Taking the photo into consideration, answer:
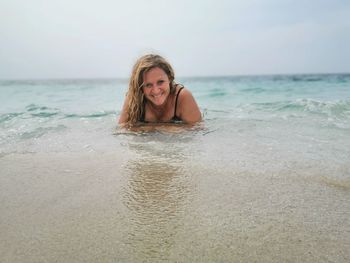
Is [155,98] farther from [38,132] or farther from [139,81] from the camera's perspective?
[38,132]

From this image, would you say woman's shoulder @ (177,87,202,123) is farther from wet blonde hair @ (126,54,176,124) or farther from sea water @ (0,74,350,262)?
sea water @ (0,74,350,262)

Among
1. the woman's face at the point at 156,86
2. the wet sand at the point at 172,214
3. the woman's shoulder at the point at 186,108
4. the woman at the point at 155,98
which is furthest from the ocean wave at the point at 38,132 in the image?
the woman's shoulder at the point at 186,108

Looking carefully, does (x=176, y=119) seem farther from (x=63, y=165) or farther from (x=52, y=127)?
(x=63, y=165)

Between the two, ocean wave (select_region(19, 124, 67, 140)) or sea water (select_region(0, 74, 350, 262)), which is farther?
ocean wave (select_region(19, 124, 67, 140))

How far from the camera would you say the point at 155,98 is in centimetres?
405

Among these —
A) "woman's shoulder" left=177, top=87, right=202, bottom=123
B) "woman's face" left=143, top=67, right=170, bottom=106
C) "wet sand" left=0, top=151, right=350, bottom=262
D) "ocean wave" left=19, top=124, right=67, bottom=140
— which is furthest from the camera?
"woman's shoulder" left=177, top=87, right=202, bottom=123

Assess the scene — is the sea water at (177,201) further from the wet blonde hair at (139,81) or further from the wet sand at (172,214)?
the wet blonde hair at (139,81)

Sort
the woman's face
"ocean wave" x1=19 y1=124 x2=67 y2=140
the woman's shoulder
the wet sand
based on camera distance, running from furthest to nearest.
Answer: the woman's shoulder, the woman's face, "ocean wave" x1=19 y1=124 x2=67 y2=140, the wet sand

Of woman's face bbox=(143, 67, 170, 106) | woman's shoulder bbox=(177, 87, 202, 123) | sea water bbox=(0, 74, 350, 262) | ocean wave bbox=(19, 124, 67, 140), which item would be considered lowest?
ocean wave bbox=(19, 124, 67, 140)

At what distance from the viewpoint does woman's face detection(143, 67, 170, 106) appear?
3912mm

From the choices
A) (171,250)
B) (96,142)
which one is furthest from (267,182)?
(96,142)

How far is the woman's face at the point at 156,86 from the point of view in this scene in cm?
391

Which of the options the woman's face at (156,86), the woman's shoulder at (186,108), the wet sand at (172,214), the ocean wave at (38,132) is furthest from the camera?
the woman's shoulder at (186,108)

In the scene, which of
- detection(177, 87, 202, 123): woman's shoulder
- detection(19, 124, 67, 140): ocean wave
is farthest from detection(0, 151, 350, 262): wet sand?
detection(177, 87, 202, 123): woman's shoulder
